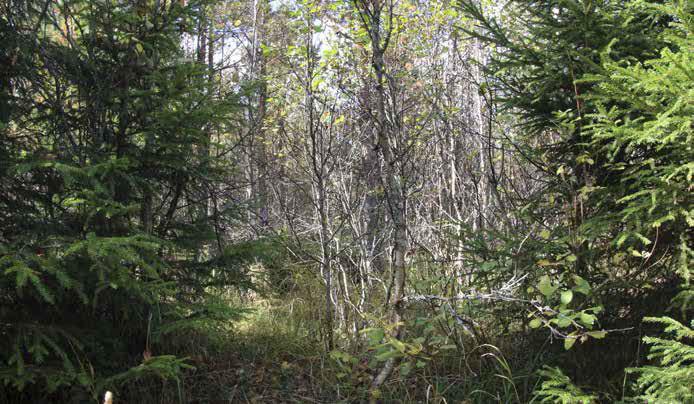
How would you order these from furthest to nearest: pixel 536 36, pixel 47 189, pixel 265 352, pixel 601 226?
pixel 265 352 < pixel 536 36 < pixel 47 189 < pixel 601 226

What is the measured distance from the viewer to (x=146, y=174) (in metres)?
3.34

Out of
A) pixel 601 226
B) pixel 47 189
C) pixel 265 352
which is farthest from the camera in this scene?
pixel 265 352

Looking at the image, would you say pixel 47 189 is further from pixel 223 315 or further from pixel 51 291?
pixel 223 315

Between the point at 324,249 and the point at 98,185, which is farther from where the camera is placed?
the point at 324,249

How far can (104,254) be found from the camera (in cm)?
230

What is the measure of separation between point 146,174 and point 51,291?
100 centimetres

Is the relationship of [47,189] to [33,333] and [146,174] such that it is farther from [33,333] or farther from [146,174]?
[33,333]

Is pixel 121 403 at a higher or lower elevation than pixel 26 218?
lower

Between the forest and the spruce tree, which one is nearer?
the forest

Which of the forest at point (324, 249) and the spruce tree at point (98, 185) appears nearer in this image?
the forest at point (324, 249)

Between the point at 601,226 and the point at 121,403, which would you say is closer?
the point at 601,226

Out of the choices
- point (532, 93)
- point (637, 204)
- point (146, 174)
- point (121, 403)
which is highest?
point (532, 93)

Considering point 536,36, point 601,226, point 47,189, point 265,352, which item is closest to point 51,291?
point 47,189

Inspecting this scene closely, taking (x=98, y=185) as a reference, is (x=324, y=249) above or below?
below
